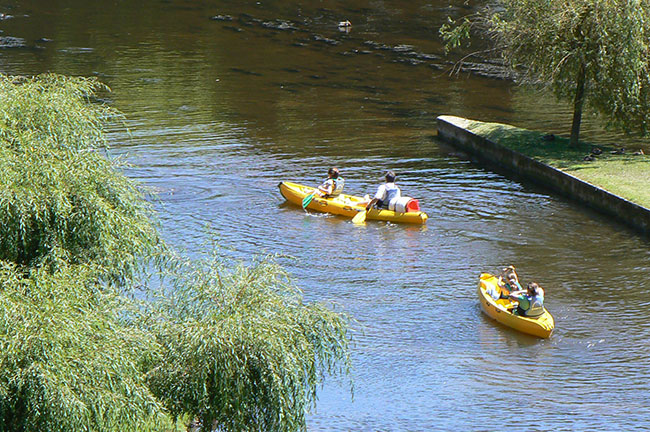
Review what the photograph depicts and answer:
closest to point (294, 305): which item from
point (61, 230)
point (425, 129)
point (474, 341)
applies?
point (61, 230)

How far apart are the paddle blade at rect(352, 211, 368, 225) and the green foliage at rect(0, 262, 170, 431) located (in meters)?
13.7

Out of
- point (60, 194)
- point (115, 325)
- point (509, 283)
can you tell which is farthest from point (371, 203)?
point (115, 325)

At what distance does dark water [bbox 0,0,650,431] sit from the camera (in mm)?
15852

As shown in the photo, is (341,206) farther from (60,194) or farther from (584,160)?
(60,194)

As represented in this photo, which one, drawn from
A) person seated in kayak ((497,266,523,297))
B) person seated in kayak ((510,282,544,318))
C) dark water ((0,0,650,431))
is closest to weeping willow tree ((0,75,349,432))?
dark water ((0,0,650,431))

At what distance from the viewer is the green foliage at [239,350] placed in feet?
35.6

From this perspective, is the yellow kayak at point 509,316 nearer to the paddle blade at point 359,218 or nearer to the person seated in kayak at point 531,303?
the person seated in kayak at point 531,303

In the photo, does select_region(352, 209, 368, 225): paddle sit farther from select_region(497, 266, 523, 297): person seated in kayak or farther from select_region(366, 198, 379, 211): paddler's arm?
select_region(497, 266, 523, 297): person seated in kayak

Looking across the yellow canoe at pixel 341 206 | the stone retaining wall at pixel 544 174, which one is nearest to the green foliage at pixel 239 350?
the yellow canoe at pixel 341 206

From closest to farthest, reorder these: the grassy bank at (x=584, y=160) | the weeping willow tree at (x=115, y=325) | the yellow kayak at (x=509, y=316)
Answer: the weeping willow tree at (x=115, y=325) < the yellow kayak at (x=509, y=316) < the grassy bank at (x=584, y=160)

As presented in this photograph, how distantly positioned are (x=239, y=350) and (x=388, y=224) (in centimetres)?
1408

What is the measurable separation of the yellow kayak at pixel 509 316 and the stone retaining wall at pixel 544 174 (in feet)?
21.3

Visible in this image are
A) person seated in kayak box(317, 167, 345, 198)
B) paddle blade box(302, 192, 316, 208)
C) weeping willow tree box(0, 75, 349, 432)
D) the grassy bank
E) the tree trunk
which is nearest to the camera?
weeping willow tree box(0, 75, 349, 432)

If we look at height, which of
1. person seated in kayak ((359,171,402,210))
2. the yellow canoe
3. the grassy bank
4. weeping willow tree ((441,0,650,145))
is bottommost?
the yellow canoe
